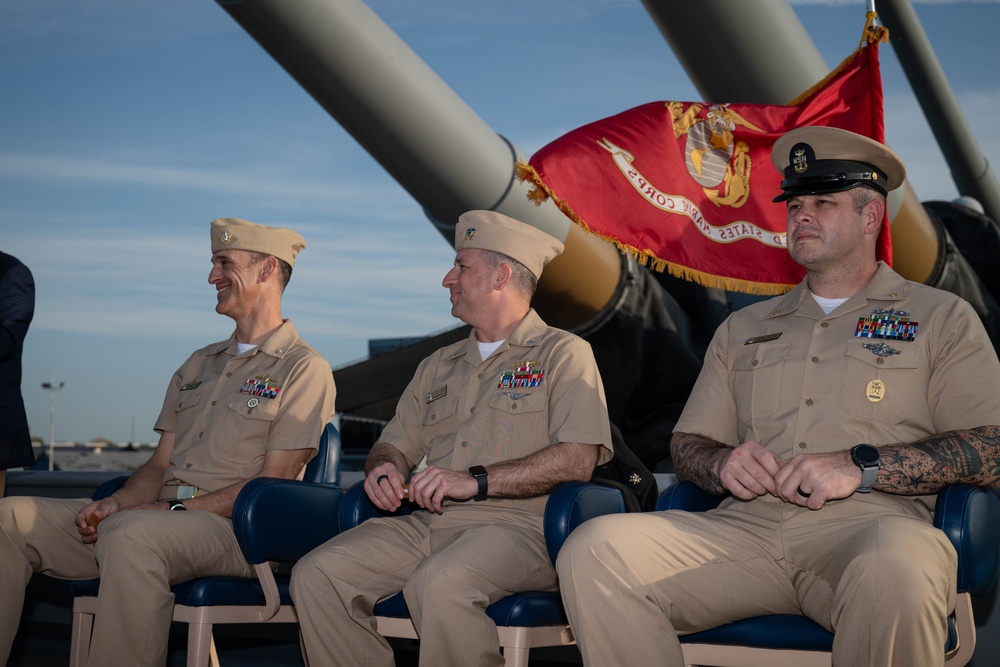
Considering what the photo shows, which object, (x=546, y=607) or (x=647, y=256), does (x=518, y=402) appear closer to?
(x=546, y=607)

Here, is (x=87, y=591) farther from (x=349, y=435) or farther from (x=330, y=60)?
(x=349, y=435)

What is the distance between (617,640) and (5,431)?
252 centimetres

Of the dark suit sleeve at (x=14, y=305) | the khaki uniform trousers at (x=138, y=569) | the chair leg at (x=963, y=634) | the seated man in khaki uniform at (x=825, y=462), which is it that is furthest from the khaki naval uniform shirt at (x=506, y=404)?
the dark suit sleeve at (x=14, y=305)

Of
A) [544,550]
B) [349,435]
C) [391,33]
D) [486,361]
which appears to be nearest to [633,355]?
[391,33]

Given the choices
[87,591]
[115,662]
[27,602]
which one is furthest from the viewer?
[27,602]

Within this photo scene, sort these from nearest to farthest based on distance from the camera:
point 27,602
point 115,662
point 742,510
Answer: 1. point 742,510
2. point 115,662
3. point 27,602

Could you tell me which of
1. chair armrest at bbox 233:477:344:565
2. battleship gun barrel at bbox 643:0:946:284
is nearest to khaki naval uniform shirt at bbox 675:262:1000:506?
chair armrest at bbox 233:477:344:565

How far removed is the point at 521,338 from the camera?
2801 mm

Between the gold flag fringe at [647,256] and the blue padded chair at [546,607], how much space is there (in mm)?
1342

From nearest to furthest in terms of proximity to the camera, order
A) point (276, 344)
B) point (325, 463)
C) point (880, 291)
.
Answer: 1. point (880, 291)
2. point (325, 463)
3. point (276, 344)

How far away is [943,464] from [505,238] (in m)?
1.26

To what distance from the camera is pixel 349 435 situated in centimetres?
1008

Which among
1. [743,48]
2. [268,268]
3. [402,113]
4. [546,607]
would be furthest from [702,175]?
[546,607]

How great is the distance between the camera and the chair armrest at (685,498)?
2396 mm
